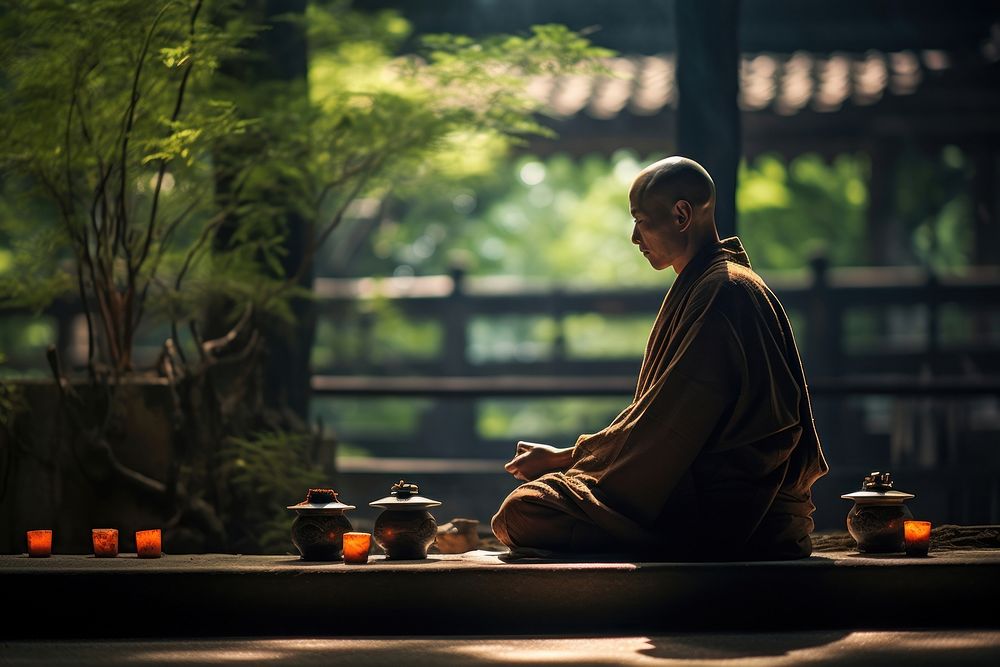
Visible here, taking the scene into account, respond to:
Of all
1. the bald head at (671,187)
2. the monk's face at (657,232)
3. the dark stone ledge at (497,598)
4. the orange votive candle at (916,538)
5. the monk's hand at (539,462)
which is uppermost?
Result: the bald head at (671,187)

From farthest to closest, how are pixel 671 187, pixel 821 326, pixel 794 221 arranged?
pixel 794 221
pixel 821 326
pixel 671 187

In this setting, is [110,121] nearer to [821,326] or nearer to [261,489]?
[261,489]

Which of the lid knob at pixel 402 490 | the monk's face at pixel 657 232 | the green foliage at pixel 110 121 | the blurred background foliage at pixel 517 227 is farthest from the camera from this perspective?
the blurred background foliage at pixel 517 227

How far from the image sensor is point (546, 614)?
4746 mm

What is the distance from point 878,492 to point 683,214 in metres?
1.29

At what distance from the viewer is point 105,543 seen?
5.46 m

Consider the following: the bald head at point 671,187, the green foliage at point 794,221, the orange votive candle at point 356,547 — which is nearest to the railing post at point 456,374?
the bald head at point 671,187

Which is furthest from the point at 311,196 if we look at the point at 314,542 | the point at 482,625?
the point at 482,625

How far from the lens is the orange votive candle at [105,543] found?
214 inches

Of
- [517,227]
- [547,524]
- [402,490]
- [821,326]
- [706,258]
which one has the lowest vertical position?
[547,524]

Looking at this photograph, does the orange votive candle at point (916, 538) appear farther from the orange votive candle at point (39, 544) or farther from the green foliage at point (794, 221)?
Answer: the green foliage at point (794, 221)

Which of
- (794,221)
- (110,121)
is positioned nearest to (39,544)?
(110,121)

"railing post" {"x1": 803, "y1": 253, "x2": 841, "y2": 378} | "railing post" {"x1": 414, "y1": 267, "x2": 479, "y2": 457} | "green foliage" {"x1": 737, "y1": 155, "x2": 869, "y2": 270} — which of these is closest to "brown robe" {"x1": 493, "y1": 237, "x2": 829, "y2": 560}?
"railing post" {"x1": 803, "y1": 253, "x2": 841, "y2": 378}

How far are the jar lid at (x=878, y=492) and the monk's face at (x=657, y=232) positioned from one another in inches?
43.8
